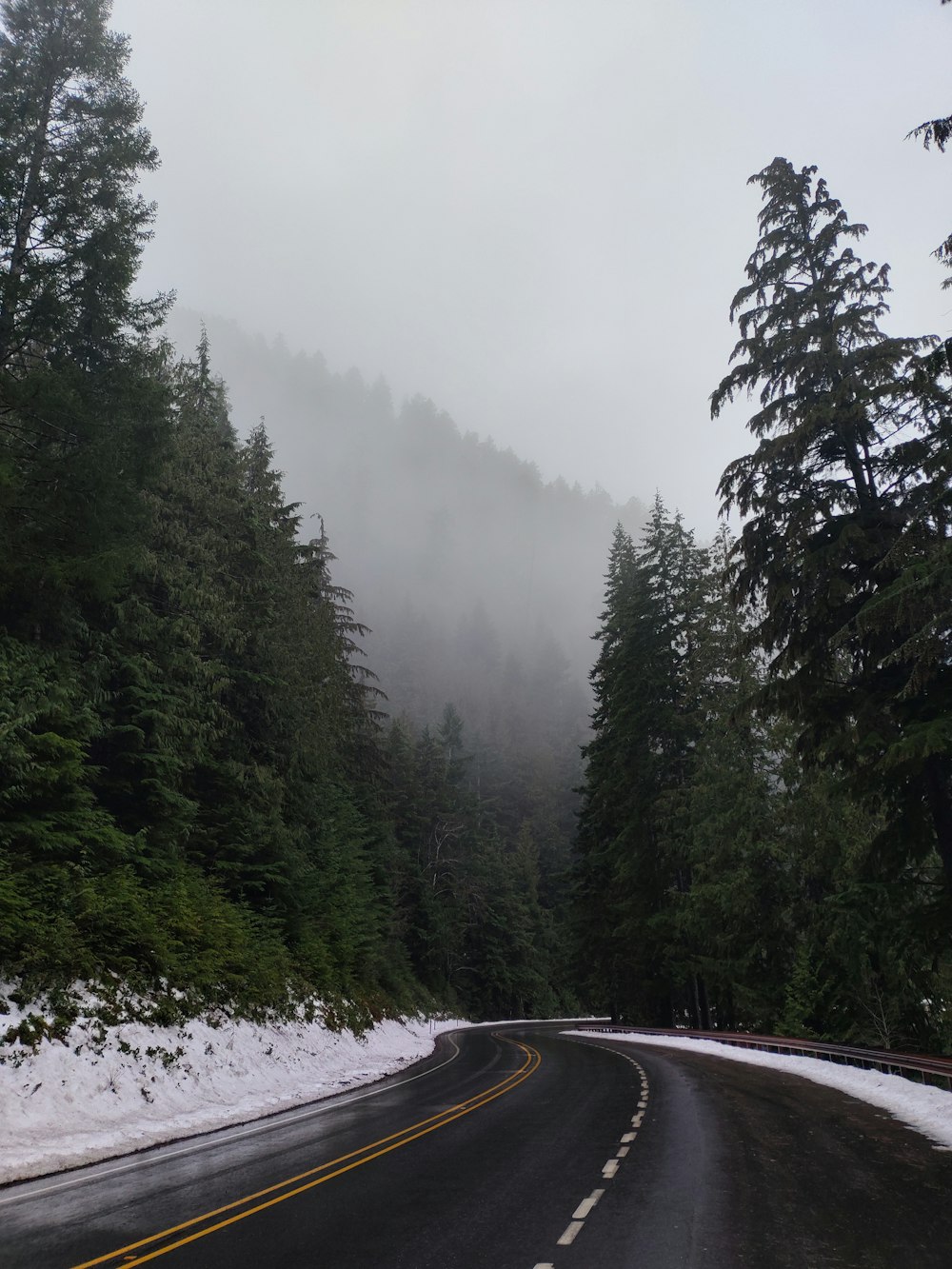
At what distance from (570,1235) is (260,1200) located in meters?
3.35

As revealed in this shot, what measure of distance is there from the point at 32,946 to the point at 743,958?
76.4 feet

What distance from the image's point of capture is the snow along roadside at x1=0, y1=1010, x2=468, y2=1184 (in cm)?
1056

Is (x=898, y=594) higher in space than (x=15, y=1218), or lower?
higher

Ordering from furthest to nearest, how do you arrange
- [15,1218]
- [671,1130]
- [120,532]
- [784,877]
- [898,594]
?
1. [784,877]
2. [120,532]
3. [898,594]
4. [671,1130]
5. [15,1218]

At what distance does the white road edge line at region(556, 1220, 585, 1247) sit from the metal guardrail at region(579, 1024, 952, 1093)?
9597 mm

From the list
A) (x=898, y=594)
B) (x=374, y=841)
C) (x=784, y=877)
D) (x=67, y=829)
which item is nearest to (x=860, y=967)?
(x=784, y=877)

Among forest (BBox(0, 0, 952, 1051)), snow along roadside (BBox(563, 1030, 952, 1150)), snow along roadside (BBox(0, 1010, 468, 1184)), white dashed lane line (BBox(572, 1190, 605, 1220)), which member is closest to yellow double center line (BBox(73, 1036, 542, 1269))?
snow along roadside (BBox(0, 1010, 468, 1184))

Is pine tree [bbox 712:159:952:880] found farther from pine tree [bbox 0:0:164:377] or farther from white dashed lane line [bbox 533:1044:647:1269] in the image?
pine tree [bbox 0:0:164:377]

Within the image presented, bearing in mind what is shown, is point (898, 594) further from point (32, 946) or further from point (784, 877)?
point (784, 877)

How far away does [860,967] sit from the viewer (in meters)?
21.7

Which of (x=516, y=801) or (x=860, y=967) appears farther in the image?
(x=516, y=801)

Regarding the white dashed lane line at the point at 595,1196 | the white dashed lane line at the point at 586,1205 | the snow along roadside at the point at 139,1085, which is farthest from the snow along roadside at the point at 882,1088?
the snow along roadside at the point at 139,1085

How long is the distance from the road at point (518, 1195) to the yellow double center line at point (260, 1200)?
0.03 meters

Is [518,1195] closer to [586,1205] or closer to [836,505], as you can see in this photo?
[586,1205]
